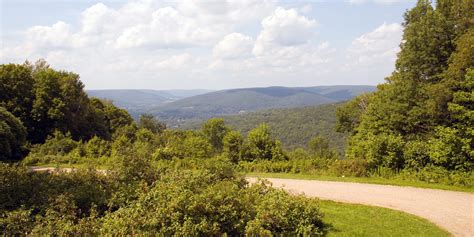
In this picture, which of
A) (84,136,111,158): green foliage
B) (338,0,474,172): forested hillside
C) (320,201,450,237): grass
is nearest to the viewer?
(320,201,450,237): grass

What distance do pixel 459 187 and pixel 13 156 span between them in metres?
29.4

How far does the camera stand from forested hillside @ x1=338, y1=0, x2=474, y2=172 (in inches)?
648

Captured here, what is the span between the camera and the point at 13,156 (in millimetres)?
26766

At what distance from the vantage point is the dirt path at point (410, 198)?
33.3 ft

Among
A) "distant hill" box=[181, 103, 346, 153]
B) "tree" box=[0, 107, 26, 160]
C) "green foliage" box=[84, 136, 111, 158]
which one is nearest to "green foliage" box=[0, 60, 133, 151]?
"tree" box=[0, 107, 26, 160]

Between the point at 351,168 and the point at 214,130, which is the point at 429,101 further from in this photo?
the point at 214,130

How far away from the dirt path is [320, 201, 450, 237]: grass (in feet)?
1.83

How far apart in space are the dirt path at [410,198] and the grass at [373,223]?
56 centimetres

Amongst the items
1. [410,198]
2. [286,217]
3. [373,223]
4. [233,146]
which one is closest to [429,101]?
[410,198]

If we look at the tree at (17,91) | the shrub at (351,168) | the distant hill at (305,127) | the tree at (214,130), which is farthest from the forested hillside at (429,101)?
the distant hill at (305,127)

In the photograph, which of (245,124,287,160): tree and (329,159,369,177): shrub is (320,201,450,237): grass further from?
(245,124,287,160): tree

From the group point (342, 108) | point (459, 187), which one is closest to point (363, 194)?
point (459, 187)

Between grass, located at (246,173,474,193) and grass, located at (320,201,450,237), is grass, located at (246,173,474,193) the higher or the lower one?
the lower one

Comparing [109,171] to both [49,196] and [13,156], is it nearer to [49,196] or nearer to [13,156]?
[49,196]
